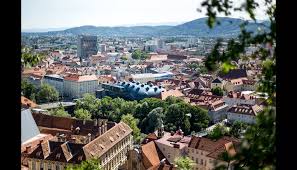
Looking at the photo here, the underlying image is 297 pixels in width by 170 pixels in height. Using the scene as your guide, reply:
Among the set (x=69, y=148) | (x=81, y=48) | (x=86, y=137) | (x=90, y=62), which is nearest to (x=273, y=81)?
(x=69, y=148)

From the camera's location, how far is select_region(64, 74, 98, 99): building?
171 ft

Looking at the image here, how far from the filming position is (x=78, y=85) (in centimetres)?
5219

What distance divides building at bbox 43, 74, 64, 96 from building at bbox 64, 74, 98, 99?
2.07 ft

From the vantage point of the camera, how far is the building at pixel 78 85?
52188 mm

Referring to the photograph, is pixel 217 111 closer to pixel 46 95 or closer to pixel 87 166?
pixel 46 95

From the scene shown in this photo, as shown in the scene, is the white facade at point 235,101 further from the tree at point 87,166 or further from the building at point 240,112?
the tree at point 87,166

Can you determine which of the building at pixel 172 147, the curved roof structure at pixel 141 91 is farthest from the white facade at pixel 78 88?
the building at pixel 172 147

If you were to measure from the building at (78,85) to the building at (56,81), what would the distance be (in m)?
0.63

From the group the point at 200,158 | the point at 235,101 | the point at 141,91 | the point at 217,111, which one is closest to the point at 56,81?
the point at 141,91

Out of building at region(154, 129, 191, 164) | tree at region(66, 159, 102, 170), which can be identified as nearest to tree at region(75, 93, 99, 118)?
building at region(154, 129, 191, 164)

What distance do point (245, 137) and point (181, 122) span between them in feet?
94.7

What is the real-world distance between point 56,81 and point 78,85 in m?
3.99

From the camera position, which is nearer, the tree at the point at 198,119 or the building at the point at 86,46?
the tree at the point at 198,119
